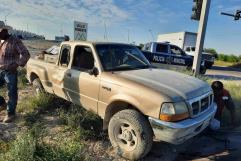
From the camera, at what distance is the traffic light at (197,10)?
31.9ft

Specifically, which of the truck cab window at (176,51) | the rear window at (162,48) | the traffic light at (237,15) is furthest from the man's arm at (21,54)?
the traffic light at (237,15)

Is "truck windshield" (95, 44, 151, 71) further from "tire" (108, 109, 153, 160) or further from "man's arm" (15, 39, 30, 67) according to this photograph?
"man's arm" (15, 39, 30, 67)

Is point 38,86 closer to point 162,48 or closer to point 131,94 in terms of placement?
point 131,94

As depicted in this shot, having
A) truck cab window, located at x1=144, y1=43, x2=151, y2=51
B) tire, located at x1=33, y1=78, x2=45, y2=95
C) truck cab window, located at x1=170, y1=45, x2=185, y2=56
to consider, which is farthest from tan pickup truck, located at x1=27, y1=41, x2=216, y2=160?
truck cab window, located at x1=170, y1=45, x2=185, y2=56

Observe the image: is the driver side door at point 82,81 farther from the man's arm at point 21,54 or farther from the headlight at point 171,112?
the headlight at point 171,112

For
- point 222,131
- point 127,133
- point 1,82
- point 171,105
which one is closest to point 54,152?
point 127,133

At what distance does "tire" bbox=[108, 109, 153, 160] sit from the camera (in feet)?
14.9

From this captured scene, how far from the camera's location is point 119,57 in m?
5.86

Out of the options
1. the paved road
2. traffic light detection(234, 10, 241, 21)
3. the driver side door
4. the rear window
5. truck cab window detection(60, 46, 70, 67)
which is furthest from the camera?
traffic light detection(234, 10, 241, 21)

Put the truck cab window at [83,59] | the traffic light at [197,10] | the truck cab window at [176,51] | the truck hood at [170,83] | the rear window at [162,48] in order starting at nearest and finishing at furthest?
the truck hood at [170,83], the truck cab window at [83,59], the traffic light at [197,10], the rear window at [162,48], the truck cab window at [176,51]

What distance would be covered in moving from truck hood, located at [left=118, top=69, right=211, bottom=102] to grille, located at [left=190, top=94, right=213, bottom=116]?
8cm

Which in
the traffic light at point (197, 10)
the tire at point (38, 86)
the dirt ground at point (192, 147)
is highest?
the traffic light at point (197, 10)

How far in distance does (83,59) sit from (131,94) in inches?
66.9

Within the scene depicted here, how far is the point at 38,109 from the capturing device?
6.91 metres
